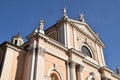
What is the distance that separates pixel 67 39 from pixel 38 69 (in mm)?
5677

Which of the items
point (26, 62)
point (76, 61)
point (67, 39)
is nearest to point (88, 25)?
point (67, 39)

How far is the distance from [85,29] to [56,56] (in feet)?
25.4

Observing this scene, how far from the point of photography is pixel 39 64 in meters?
13.7

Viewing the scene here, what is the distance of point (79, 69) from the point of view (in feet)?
55.5

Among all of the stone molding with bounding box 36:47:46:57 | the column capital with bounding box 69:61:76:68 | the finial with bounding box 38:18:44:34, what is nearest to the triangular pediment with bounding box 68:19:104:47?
the finial with bounding box 38:18:44:34

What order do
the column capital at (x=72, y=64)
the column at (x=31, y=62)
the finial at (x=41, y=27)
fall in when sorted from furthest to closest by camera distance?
1. the column capital at (x=72, y=64)
2. the finial at (x=41, y=27)
3. the column at (x=31, y=62)

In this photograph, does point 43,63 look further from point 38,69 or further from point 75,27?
point 75,27

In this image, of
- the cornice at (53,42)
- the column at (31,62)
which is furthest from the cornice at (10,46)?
the cornice at (53,42)

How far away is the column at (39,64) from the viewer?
13.1m

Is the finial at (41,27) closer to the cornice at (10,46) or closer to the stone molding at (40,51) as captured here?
the stone molding at (40,51)

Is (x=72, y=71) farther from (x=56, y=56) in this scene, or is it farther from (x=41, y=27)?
(x=41, y=27)

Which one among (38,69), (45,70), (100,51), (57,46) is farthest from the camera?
(100,51)

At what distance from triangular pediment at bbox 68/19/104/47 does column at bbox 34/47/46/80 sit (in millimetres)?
6517

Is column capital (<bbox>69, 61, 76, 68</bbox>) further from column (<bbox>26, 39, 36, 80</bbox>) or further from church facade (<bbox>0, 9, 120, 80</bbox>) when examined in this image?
column (<bbox>26, 39, 36, 80</bbox>)
